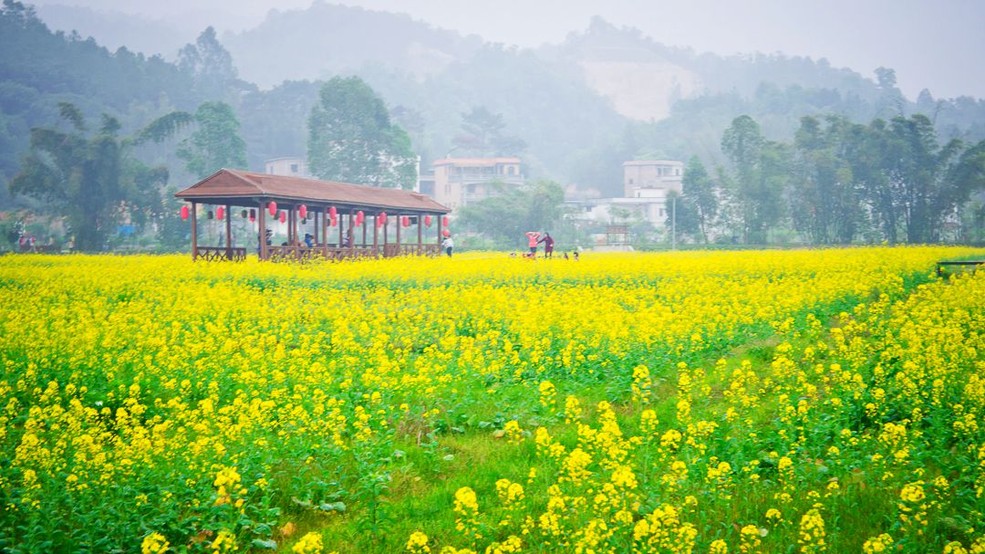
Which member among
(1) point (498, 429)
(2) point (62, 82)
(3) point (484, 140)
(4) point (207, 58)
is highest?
(4) point (207, 58)

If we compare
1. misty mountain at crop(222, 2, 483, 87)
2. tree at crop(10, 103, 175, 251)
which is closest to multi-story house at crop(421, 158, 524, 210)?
tree at crop(10, 103, 175, 251)

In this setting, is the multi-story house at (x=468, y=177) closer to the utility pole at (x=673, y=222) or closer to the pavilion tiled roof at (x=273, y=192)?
the utility pole at (x=673, y=222)

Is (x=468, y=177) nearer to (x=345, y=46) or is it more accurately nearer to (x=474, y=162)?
(x=474, y=162)

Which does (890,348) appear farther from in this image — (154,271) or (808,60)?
(808,60)

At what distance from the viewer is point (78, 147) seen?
3762 centimetres

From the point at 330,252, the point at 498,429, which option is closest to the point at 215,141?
the point at 330,252

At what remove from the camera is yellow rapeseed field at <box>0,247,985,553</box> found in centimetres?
412

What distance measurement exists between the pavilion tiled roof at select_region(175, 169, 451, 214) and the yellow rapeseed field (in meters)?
10.7

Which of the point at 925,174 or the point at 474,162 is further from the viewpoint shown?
the point at 474,162

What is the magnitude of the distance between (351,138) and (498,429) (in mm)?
48527

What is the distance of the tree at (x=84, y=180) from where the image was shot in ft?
122

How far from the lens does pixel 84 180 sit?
3725 centimetres

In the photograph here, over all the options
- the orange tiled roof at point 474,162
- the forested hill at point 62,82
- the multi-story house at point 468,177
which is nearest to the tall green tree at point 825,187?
the multi-story house at point 468,177

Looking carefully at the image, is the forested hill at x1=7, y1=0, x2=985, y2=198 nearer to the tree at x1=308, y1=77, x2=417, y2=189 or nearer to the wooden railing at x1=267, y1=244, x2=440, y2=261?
the tree at x1=308, y1=77, x2=417, y2=189
